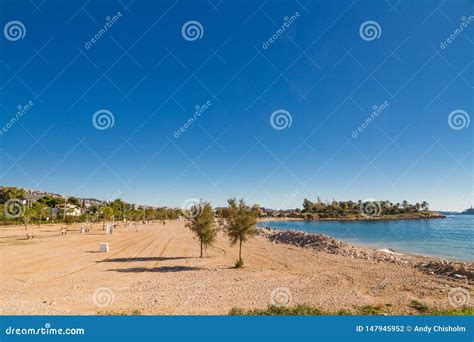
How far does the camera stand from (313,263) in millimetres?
29609

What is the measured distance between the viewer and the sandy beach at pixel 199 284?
1544 centimetres

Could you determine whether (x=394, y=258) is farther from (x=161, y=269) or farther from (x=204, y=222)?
(x=161, y=269)

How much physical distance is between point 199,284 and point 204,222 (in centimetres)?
1062

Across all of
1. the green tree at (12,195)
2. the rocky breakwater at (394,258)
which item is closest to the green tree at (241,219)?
the rocky breakwater at (394,258)

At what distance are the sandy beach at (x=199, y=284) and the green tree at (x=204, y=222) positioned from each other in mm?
2244

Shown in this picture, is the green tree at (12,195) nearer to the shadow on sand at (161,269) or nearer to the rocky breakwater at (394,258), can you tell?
the rocky breakwater at (394,258)

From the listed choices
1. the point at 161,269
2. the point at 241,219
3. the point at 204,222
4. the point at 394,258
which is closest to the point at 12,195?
the point at 204,222

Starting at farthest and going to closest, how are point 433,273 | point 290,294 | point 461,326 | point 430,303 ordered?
1. point 433,273
2. point 290,294
3. point 430,303
4. point 461,326

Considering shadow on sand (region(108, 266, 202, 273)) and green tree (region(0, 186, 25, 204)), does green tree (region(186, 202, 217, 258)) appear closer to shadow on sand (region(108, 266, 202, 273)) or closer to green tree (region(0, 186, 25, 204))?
shadow on sand (region(108, 266, 202, 273))

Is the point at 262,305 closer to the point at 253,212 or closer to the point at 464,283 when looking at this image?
the point at 253,212

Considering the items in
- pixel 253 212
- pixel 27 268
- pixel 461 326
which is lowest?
pixel 27 268

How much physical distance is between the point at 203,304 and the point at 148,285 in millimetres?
5582

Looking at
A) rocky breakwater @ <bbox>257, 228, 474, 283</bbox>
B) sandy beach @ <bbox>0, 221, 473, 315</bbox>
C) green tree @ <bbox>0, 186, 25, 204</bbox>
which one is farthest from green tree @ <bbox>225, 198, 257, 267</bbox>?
green tree @ <bbox>0, 186, 25, 204</bbox>

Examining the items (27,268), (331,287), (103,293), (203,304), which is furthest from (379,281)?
(27,268)
